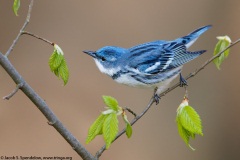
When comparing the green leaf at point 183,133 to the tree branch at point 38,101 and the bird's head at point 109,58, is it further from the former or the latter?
the bird's head at point 109,58

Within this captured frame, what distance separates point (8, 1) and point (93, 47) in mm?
1122

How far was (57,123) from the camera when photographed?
2.11 m

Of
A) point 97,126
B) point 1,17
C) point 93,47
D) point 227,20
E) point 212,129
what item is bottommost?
point 212,129

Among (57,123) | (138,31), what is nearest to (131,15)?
(138,31)

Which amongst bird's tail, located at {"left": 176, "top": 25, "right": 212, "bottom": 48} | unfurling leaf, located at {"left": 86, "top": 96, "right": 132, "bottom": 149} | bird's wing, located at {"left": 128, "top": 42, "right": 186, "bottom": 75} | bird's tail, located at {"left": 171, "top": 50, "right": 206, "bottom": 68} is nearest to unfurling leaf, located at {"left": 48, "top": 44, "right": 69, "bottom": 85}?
unfurling leaf, located at {"left": 86, "top": 96, "right": 132, "bottom": 149}

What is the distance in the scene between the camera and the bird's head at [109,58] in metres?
3.40

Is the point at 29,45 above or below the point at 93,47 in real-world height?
above

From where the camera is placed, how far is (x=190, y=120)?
2.03 meters

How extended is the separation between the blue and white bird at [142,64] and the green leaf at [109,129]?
1.39 m

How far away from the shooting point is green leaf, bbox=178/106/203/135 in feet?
6.61

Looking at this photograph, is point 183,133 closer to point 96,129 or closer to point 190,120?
point 190,120

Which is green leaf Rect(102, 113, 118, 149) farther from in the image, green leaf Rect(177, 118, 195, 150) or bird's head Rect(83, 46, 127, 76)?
bird's head Rect(83, 46, 127, 76)

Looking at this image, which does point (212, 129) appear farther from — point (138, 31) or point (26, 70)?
point (26, 70)

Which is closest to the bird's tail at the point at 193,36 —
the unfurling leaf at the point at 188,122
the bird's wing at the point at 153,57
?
the bird's wing at the point at 153,57
